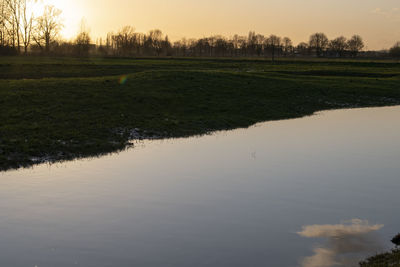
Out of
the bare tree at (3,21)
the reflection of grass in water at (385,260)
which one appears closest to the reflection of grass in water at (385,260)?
the reflection of grass in water at (385,260)

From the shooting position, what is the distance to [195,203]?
48.8 feet

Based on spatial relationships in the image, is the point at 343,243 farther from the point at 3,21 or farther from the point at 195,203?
the point at 3,21

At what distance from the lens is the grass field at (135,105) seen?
24109 millimetres

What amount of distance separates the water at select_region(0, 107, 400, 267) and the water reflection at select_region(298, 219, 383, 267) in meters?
0.23

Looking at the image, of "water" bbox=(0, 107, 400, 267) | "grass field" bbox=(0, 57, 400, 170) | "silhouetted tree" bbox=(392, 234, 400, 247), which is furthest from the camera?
"grass field" bbox=(0, 57, 400, 170)

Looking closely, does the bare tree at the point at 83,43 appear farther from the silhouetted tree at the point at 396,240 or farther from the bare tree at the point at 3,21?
the silhouetted tree at the point at 396,240

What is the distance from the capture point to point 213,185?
17.1 meters

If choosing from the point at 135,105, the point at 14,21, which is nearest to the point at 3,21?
the point at 14,21

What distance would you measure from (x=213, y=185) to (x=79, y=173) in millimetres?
6307

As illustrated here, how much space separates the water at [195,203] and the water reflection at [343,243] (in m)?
0.23

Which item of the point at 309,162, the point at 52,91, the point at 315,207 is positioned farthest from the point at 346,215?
the point at 52,91

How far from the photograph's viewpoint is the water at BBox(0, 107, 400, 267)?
11.0m

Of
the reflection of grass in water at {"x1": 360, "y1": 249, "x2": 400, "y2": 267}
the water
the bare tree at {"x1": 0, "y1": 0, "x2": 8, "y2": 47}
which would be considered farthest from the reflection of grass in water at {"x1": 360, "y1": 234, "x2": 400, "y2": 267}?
the bare tree at {"x1": 0, "y1": 0, "x2": 8, "y2": 47}

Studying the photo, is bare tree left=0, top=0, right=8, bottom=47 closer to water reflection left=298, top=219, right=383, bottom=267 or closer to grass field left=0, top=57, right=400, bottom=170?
grass field left=0, top=57, right=400, bottom=170
